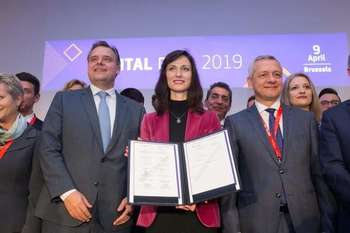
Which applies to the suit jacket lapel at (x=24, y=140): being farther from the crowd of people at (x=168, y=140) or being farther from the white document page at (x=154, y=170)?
the white document page at (x=154, y=170)

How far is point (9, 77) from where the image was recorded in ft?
8.07

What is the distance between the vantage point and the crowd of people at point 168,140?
2.05m

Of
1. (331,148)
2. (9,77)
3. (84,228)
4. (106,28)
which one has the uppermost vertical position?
(106,28)

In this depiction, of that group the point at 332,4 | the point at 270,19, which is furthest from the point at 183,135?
the point at 332,4

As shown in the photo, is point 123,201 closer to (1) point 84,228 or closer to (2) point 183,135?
(1) point 84,228

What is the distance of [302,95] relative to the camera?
303cm

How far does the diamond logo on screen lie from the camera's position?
5.15 metres

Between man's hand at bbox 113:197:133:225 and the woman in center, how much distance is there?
0.17m

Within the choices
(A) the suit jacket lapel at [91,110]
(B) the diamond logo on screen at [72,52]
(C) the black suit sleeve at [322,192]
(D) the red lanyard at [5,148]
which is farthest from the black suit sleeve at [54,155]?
(B) the diamond logo on screen at [72,52]

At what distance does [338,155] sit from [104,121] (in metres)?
1.36

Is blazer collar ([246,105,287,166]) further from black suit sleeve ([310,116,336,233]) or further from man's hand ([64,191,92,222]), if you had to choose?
man's hand ([64,191,92,222])

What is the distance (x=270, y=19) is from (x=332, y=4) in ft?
2.74

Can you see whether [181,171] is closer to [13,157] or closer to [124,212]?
[124,212]

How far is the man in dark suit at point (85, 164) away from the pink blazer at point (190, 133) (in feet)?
0.65
